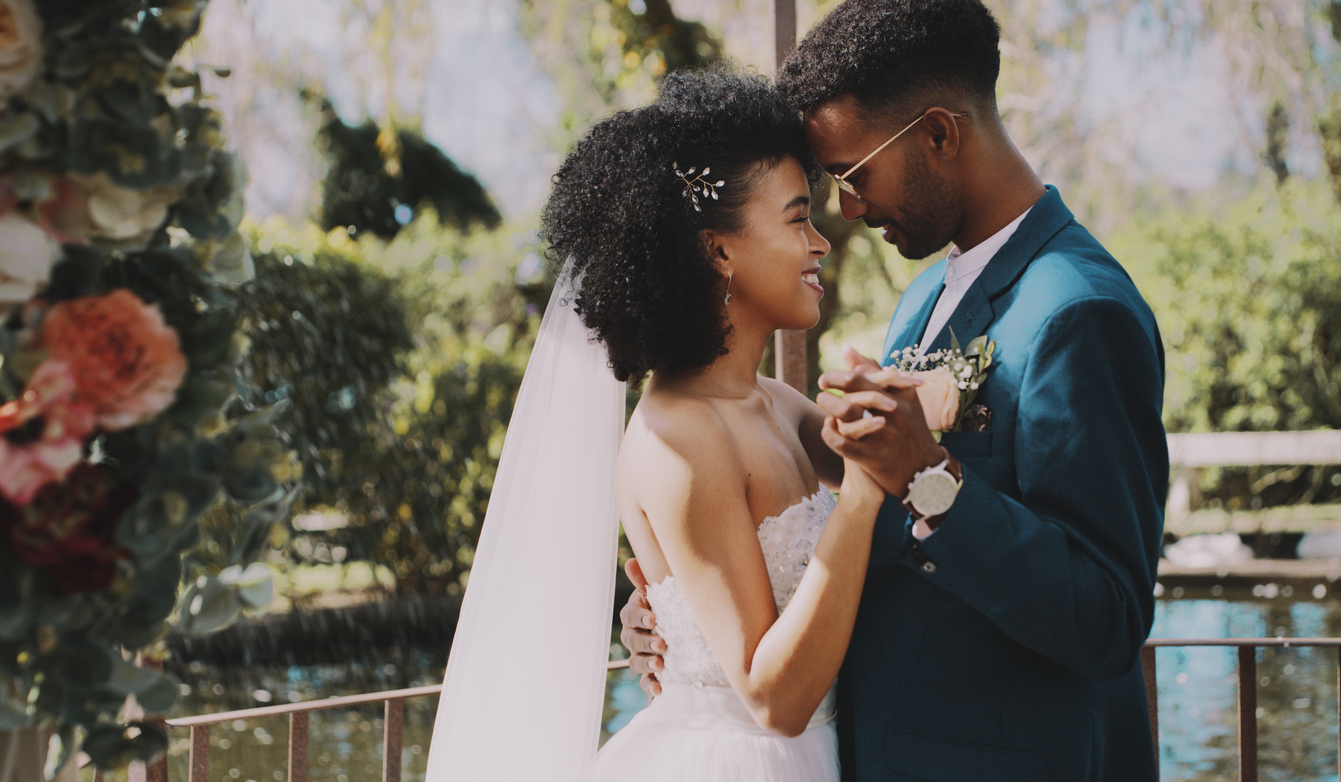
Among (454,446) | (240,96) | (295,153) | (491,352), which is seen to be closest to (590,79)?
(491,352)

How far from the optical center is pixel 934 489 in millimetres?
1605

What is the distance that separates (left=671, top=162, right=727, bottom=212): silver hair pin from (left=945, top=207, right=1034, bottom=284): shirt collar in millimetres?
501

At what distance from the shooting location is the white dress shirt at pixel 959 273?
2080 millimetres

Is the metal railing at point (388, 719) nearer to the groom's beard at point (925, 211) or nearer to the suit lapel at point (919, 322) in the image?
the suit lapel at point (919, 322)

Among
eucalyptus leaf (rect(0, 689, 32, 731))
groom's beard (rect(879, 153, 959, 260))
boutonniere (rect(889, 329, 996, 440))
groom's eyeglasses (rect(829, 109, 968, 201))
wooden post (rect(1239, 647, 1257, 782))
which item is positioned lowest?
wooden post (rect(1239, 647, 1257, 782))

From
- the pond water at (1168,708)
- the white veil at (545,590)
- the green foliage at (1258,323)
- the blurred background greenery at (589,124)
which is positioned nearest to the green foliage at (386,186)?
the blurred background greenery at (589,124)

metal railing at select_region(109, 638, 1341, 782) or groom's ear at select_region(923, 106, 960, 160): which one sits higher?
groom's ear at select_region(923, 106, 960, 160)

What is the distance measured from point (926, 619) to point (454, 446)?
6.92 meters

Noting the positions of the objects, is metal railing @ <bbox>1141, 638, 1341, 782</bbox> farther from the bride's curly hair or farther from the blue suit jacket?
the bride's curly hair

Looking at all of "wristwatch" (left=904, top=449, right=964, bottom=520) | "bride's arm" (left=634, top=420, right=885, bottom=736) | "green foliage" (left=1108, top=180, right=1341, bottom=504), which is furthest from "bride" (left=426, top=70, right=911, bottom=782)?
"green foliage" (left=1108, top=180, right=1341, bottom=504)

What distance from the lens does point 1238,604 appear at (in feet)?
32.0

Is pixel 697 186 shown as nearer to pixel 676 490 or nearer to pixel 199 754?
pixel 676 490

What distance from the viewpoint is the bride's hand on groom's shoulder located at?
1550 millimetres

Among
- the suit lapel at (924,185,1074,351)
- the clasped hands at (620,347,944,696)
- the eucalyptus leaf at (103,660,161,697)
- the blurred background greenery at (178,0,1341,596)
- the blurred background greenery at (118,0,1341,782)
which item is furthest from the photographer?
the blurred background greenery at (118,0,1341,782)
